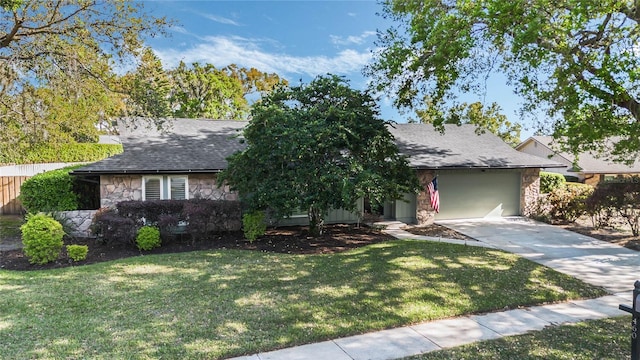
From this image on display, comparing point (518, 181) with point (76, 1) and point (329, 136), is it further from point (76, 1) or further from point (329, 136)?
point (76, 1)

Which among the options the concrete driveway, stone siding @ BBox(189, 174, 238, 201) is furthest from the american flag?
stone siding @ BBox(189, 174, 238, 201)

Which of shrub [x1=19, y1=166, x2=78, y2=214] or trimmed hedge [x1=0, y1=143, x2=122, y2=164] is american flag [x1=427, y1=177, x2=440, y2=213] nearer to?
shrub [x1=19, y1=166, x2=78, y2=214]

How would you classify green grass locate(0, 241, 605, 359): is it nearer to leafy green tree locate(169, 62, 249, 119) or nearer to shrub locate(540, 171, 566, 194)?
shrub locate(540, 171, 566, 194)

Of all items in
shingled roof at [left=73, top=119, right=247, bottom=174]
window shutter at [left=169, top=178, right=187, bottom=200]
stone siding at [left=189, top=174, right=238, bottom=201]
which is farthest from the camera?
stone siding at [left=189, top=174, right=238, bottom=201]

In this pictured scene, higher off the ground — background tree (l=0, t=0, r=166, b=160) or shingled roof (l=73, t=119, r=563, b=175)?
background tree (l=0, t=0, r=166, b=160)

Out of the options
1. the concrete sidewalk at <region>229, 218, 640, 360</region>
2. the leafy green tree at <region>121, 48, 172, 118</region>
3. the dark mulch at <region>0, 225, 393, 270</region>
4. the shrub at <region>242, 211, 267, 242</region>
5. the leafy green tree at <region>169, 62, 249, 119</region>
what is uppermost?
the leafy green tree at <region>169, 62, 249, 119</region>

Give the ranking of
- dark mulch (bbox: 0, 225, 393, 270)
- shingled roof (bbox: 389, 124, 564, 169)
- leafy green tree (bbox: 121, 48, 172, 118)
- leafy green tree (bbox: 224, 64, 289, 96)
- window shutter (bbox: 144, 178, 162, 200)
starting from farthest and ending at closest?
leafy green tree (bbox: 224, 64, 289, 96) < shingled roof (bbox: 389, 124, 564, 169) < window shutter (bbox: 144, 178, 162, 200) < leafy green tree (bbox: 121, 48, 172, 118) < dark mulch (bbox: 0, 225, 393, 270)

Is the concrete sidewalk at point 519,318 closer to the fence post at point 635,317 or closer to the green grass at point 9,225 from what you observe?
the fence post at point 635,317

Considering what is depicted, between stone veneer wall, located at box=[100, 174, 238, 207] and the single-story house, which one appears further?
the single-story house

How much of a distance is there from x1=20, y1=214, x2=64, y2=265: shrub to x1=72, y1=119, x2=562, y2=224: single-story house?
2549 millimetres

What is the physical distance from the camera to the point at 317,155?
32.3 feet

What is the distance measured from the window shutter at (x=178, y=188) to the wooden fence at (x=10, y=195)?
7.86 m

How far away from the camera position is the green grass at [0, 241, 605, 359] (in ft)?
15.0

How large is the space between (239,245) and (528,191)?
12.1 m
